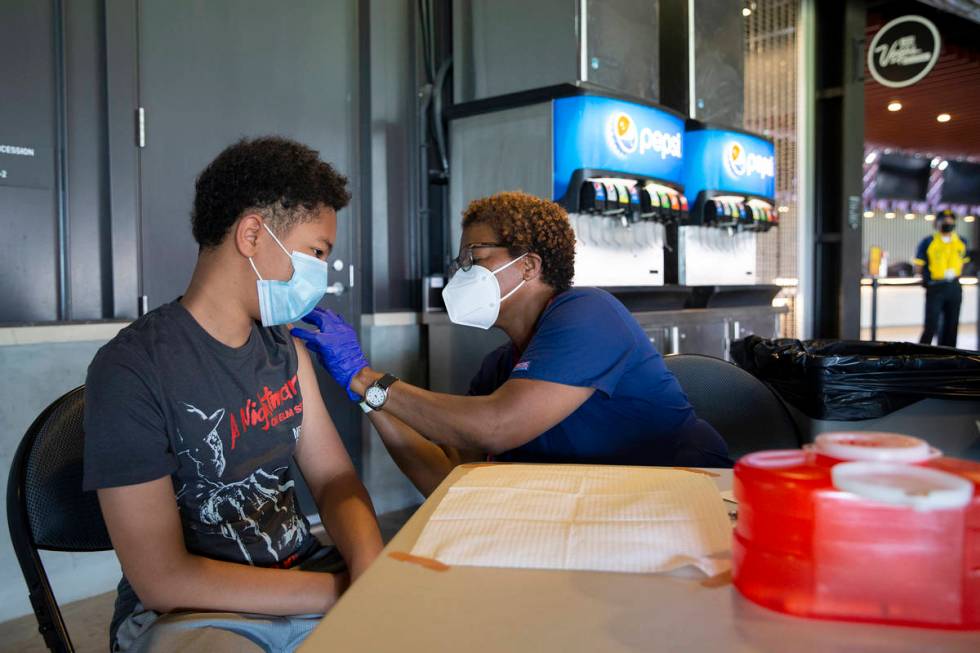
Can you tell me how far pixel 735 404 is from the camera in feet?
6.36

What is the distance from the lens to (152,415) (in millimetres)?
1172

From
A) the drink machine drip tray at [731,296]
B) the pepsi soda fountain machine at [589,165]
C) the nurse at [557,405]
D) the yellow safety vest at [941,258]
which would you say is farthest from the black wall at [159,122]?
the yellow safety vest at [941,258]

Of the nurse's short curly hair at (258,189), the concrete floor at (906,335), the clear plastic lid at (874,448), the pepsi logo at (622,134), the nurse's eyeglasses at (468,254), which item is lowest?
the concrete floor at (906,335)

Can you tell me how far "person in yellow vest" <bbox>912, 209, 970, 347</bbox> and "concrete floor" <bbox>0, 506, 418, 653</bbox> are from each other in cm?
812

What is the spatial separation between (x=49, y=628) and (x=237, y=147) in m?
0.88

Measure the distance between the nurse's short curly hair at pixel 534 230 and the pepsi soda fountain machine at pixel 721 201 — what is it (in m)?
2.56

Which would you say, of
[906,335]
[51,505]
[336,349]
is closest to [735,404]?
[336,349]

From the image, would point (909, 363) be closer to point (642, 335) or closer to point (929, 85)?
point (642, 335)

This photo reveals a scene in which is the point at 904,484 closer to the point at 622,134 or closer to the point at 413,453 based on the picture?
the point at 413,453

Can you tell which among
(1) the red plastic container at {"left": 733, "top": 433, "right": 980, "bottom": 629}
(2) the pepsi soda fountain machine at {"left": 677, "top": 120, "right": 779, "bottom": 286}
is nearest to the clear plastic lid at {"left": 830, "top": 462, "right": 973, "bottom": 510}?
(1) the red plastic container at {"left": 733, "top": 433, "right": 980, "bottom": 629}

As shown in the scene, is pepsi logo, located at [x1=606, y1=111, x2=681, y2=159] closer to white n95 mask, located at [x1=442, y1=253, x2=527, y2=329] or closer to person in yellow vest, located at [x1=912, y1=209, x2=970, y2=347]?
white n95 mask, located at [x1=442, y1=253, x2=527, y2=329]

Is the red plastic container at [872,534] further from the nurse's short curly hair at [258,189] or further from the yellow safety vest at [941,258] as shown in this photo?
the yellow safety vest at [941,258]

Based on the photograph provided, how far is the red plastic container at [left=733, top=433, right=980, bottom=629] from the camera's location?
635 mm

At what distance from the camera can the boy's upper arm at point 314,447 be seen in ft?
5.11
